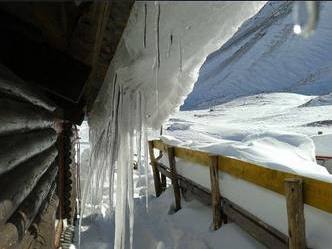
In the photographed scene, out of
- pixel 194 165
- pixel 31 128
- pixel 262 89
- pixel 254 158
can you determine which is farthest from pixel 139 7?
pixel 262 89

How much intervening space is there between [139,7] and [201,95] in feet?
195

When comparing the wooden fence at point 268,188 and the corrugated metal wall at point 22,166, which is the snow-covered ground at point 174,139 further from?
the corrugated metal wall at point 22,166

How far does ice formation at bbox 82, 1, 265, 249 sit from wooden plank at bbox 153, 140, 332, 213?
3.44 ft

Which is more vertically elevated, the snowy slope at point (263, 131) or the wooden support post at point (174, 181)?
the snowy slope at point (263, 131)

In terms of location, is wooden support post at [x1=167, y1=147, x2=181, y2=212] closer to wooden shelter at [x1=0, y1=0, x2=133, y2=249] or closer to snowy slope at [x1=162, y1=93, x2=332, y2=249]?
snowy slope at [x1=162, y1=93, x2=332, y2=249]

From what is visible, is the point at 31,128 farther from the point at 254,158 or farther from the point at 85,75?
the point at 254,158

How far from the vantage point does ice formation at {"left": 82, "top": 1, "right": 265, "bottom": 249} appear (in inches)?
87.0

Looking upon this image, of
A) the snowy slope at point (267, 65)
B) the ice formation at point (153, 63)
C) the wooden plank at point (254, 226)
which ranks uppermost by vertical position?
the snowy slope at point (267, 65)

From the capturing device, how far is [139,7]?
7.30ft

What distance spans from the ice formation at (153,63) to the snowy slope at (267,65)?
164ft

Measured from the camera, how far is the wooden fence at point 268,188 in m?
3.70

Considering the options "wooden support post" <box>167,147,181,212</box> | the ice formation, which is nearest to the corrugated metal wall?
the ice formation

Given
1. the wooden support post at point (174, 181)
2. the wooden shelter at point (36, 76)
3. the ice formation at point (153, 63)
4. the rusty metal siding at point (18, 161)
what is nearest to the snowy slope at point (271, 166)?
the wooden support post at point (174, 181)

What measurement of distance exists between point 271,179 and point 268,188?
5.2 inches
